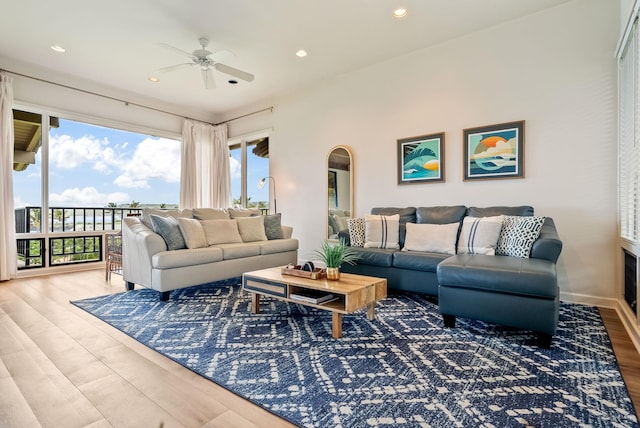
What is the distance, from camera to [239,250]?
12.9 ft

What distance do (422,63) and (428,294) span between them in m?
2.87

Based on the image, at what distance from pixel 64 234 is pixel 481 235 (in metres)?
5.63

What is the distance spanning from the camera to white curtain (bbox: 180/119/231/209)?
6.22 metres

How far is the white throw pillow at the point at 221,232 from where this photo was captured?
4017mm

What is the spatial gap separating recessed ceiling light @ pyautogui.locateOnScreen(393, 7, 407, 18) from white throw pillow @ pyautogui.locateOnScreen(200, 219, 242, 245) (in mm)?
3070

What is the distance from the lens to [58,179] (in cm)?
496

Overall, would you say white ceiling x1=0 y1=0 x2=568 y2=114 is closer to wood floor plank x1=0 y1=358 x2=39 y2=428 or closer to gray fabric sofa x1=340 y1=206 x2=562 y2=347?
gray fabric sofa x1=340 y1=206 x2=562 y2=347

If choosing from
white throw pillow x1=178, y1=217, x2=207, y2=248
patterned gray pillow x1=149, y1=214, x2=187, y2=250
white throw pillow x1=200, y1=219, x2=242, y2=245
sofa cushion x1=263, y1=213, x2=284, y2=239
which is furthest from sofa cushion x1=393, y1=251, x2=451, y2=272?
patterned gray pillow x1=149, y1=214, x2=187, y2=250

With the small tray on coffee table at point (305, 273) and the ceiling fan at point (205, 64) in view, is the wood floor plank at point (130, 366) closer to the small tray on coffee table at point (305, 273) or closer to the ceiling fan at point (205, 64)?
the small tray on coffee table at point (305, 273)

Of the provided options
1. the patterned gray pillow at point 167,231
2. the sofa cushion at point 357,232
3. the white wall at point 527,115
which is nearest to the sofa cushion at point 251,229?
the patterned gray pillow at point 167,231

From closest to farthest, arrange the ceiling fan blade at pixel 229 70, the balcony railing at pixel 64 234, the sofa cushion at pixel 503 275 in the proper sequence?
the sofa cushion at pixel 503 275
the ceiling fan blade at pixel 229 70
the balcony railing at pixel 64 234

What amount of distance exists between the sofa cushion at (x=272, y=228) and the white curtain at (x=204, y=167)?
7.37 ft

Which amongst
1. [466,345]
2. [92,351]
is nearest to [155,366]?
[92,351]

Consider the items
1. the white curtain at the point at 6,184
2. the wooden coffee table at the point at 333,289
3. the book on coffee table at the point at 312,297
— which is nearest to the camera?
the wooden coffee table at the point at 333,289
